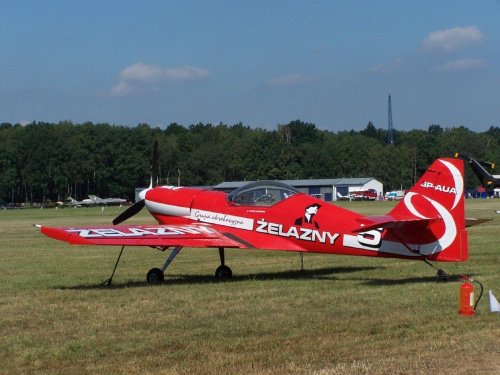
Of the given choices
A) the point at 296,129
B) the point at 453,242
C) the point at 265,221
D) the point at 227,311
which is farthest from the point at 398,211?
the point at 296,129

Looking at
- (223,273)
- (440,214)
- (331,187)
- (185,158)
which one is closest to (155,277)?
(223,273)

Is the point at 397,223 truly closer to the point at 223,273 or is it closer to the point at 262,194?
the point at 262,194

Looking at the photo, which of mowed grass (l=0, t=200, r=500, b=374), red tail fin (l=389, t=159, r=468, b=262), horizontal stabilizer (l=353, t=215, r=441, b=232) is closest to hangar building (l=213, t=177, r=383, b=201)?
mowed grass (l=0, t=200, r=500, b=374)

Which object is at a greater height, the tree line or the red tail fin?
the tree line

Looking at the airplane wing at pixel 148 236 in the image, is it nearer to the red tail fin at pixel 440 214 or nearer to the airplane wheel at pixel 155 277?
the airplane wheel at pixel 155 277

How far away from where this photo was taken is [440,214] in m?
11.2

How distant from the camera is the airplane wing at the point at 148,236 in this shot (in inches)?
461

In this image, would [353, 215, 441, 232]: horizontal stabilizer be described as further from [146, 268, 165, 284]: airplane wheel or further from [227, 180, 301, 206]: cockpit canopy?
[146, 268, 165, 284]: airplane wheel

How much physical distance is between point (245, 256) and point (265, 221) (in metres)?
6.17

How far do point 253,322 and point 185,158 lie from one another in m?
109

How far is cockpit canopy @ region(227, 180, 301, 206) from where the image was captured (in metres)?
12.9

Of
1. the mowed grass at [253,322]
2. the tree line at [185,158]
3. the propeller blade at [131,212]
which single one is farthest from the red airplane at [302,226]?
the tree line at [185,158]

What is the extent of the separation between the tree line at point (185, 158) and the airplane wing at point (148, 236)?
3541 inches

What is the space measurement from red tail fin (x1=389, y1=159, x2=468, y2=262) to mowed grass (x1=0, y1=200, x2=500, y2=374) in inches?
23.5
